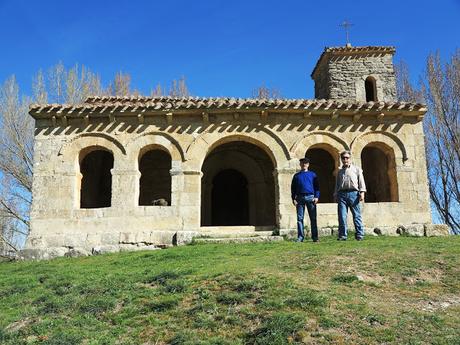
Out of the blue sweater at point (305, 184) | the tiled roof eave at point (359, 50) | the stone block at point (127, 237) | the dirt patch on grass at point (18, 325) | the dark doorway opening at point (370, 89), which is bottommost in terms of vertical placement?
the dirt patch on grass at point (18, 325)

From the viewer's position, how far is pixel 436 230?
12039mm

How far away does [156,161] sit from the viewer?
15.3 meters

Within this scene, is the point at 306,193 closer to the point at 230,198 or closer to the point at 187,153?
the point at 187,153

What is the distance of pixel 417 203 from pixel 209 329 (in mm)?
9028

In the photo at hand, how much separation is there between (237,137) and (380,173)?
15.5 ft

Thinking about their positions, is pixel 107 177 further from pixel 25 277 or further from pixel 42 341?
pixel 42 341

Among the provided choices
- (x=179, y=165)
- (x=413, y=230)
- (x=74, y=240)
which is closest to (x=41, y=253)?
(x=74, y=240)

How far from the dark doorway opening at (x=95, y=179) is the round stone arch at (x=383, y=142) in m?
7.59

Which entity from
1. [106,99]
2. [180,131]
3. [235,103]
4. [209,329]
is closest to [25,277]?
[209,329]

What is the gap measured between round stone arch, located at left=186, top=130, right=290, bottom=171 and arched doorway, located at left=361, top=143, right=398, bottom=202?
8.20 ft

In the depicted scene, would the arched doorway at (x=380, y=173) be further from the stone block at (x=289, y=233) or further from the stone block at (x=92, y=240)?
the stone block at (x=92, y=240)

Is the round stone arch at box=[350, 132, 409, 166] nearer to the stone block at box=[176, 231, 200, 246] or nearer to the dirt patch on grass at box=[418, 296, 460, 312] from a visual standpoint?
Answer: the stone block at box=[176, 231, 200, 246]

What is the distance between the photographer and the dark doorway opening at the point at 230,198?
51.6 ft

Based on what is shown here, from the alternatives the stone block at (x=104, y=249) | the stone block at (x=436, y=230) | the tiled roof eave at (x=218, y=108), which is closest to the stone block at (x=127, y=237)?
the stone block at (x=104, y=249)
